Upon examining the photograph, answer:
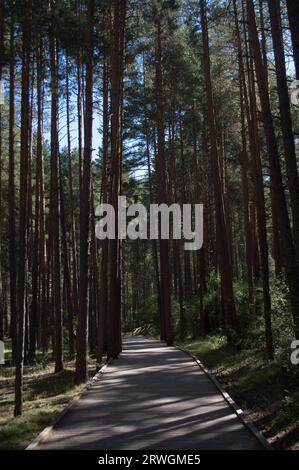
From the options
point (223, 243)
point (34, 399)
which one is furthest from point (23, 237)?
point (223, 243)

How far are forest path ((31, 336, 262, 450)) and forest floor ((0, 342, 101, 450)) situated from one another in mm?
430

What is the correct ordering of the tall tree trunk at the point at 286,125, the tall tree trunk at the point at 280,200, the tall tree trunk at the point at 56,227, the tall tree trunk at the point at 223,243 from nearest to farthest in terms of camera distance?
1. the tall tree trunk at the point at 286,125
2. the tall tree trunk at the point at 280,200
3. the tall tree trunk at the point at 56,227
4. the tall tree trunk at the point at 223,243

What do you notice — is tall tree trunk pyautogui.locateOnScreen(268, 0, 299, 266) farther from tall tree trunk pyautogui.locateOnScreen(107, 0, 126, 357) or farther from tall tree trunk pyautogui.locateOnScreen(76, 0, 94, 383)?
tall tree trunk pyautogui.locateOnScreen(107, 0, 126, 357)

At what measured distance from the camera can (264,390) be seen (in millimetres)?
10508

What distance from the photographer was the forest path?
276 inches

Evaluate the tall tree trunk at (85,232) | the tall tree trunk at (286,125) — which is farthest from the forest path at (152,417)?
the tall tree trunk at (286,125)

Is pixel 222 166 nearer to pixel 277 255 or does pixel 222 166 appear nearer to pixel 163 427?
pixel 277 255

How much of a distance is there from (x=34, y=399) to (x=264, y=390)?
517 centimetres

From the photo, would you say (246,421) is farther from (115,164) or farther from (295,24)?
(115,164)

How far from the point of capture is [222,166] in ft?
94.2

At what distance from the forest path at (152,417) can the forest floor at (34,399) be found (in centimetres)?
43

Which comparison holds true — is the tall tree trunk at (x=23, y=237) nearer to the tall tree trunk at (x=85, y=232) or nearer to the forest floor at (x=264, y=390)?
the tall tree trunk at (x=85, y=232)

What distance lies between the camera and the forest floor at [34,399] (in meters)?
8.13

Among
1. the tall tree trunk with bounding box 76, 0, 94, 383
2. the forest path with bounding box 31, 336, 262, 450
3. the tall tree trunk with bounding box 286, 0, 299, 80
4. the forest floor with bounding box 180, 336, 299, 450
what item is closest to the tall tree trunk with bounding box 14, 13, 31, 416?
the forest path with bounding box 31, 336, 262, 450
